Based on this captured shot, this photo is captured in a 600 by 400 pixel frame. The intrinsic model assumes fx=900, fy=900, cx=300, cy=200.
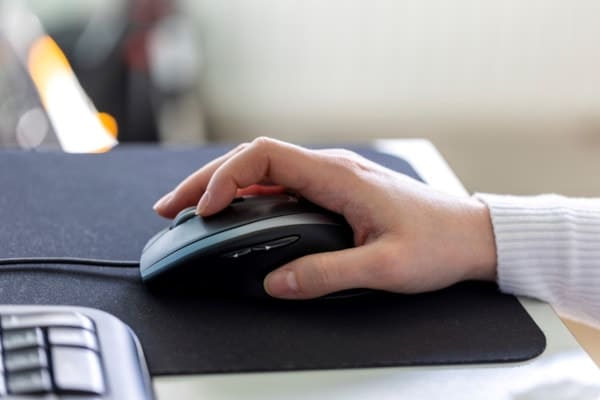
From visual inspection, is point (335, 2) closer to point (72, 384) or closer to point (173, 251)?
point (173, 251)

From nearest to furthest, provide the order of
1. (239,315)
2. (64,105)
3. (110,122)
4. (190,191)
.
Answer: (239,315) < (190,191) < (64,105) < (110,122)

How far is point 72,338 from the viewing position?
0.49m

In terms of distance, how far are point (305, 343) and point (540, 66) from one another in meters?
1.72

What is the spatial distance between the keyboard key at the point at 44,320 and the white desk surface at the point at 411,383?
0.18 feet

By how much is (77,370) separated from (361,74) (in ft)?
5.78

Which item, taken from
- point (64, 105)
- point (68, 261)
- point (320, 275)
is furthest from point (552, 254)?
point (64, 105)

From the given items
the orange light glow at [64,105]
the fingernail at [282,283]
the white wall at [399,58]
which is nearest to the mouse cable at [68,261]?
the fingernail at [282,283]

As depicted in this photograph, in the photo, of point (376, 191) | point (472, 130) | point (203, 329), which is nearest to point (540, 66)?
point (472, 130)

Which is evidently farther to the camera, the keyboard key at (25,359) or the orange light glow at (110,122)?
the orange light glow at (110,122)

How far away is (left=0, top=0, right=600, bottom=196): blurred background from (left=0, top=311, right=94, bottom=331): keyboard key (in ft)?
5.08

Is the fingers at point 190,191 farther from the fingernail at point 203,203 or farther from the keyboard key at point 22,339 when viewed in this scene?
the keyboard key at point 22,339

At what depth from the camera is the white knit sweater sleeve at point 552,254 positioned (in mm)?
645

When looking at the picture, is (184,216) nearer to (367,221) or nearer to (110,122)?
(367,221)

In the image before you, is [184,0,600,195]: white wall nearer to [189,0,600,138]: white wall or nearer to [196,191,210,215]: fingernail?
[189,0,600,138]: white wall
